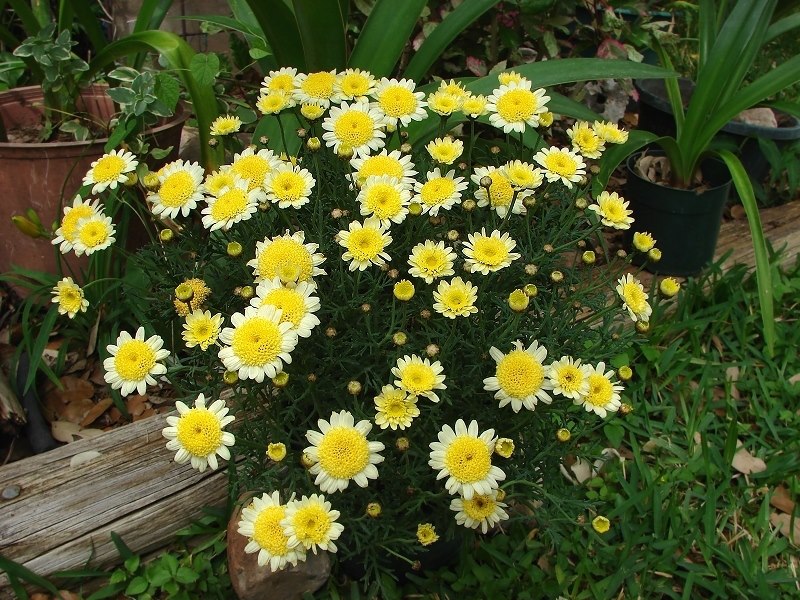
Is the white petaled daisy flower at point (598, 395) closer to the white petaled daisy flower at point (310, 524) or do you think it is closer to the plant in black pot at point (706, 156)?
the white petaled daisy flower at point (310, 524)

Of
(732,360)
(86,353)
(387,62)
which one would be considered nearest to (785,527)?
(732,360)

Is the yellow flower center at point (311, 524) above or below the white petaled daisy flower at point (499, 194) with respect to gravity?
below

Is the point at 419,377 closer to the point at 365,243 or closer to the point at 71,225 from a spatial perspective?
the point at 365,243

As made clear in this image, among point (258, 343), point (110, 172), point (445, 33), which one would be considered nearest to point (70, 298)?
point (110, 172)

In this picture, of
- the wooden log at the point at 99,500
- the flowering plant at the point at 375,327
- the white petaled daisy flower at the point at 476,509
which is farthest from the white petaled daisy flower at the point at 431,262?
Result: the wooden log at the point at 99,500

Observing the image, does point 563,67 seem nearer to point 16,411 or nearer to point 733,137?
point 733,137

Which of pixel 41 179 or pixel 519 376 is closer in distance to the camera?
pixel 519 376

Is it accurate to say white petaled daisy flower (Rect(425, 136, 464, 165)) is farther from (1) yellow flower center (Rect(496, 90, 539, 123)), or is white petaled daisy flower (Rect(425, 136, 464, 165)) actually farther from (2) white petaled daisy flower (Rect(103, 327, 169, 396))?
(2) white petaled daisy flower (Rect(103, 327, 169, 396))
